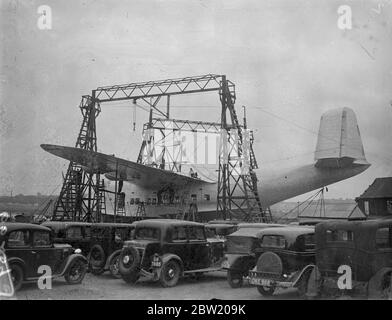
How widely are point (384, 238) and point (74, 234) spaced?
10084 millimetres

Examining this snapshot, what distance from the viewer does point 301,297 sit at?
1016 centimetres

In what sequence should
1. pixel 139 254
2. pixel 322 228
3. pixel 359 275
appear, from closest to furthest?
pixel 359 275, pixel 322 228, pixel 139 254

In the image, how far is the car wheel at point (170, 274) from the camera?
1183cm

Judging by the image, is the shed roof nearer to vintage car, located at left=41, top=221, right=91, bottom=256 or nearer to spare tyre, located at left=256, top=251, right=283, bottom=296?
spare tyre, located at left=256, top=251, right=283, bottom=296

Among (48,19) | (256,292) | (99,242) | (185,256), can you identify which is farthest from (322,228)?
(48,19)

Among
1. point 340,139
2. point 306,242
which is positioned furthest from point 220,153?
point 306,242

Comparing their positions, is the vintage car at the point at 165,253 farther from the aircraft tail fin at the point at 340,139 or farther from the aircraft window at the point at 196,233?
the aircraft tail fin at the point at 340,139

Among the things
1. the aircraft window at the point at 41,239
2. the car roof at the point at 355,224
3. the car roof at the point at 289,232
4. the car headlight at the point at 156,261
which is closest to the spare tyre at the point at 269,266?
the car roof at the point at 289,232

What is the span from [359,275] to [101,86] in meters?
24.4

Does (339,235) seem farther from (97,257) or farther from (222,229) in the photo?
(97,257)

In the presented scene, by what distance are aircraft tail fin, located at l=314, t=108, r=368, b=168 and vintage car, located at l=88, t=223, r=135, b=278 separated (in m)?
17.4

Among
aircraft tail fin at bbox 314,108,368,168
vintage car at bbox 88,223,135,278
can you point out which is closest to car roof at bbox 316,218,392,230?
vintage car at bbox 88,223,135,278

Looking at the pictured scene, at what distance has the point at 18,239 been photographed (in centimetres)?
1078
